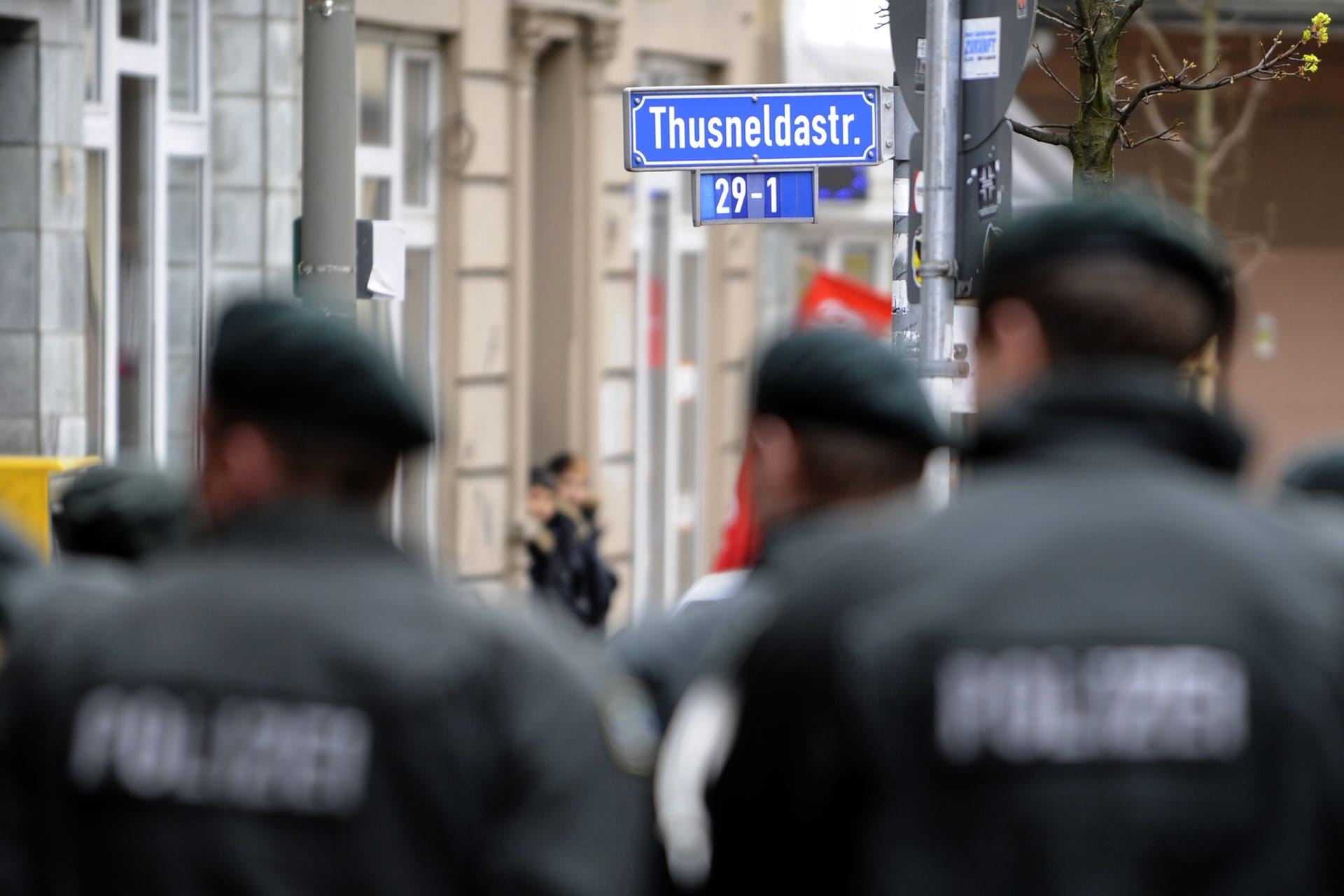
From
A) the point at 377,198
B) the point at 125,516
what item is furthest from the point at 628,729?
the point at 377,198

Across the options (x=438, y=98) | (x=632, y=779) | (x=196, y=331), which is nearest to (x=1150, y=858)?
(x=632, y=779)

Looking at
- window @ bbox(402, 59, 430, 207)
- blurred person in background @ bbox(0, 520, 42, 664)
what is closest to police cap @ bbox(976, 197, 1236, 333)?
blurred person in background @ bbox(0, 520, 42, 664)

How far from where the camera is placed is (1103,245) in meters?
2.72

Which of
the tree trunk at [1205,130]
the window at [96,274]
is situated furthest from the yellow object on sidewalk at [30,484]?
the tree trunk at [1205,130]

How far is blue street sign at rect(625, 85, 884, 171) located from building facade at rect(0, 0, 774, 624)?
66.9 inches

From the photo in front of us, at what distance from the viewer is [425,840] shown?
2.57 metres

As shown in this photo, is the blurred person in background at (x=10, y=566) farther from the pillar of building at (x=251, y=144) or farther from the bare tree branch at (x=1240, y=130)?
the bare tree branch at (x=1240, y=130)

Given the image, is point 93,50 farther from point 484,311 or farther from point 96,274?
point 484,311

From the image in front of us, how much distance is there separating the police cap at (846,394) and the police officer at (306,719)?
0.64 metres

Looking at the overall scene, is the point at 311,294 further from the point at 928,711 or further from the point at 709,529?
the point at 709,529

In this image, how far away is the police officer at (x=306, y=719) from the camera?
2564 mm

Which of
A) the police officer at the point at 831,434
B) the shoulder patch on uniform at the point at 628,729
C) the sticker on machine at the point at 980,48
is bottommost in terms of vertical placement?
the shoulder patch on uniform at the point at 628,729

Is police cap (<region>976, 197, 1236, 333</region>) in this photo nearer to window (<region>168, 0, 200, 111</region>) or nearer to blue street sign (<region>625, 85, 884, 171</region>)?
blue street sign (<region>625, 85, 884, 171</region>)

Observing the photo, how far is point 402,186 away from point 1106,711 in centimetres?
1198
